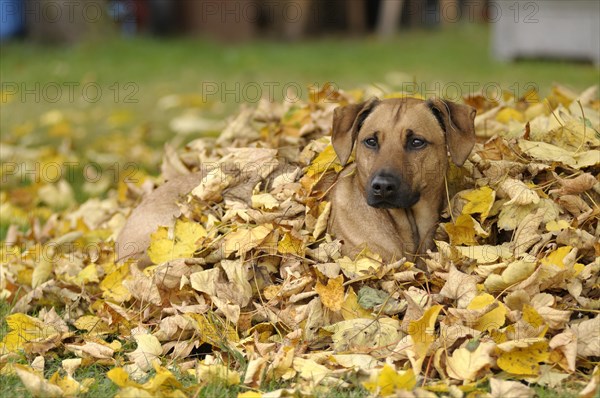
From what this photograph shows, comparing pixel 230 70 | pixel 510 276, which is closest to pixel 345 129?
pixel 510 276

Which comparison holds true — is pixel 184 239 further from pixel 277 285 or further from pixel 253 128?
pixel 253 128

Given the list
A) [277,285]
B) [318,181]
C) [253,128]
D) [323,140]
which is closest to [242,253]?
[277,285]

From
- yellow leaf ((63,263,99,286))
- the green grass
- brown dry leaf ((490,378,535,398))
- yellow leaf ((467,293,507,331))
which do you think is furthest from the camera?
the green grass

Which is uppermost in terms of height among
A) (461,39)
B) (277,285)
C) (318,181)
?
(318,181)

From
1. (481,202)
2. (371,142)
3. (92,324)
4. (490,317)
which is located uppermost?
(371,142)

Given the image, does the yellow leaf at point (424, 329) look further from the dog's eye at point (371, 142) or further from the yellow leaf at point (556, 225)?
the dog's eye at point (371, 142)

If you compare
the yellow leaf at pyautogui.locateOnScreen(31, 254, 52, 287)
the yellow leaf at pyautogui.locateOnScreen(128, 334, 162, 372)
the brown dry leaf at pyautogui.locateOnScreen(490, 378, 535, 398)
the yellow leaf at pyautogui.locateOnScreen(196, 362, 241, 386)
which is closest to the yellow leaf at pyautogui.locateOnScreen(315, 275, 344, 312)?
the yellow leaf at pyautogui.locateOnScreen(196, 362, 241, 386)

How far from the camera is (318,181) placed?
16.6 ft

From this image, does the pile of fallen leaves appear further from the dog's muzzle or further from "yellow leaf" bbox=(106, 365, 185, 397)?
the dog's muzzle

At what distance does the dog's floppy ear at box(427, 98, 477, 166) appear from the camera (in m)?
4.69

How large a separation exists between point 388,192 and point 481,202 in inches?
21.9

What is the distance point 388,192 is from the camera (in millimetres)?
4516

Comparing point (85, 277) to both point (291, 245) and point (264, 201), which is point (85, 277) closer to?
point (264, 201)

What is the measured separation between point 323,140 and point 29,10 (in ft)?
42.0
